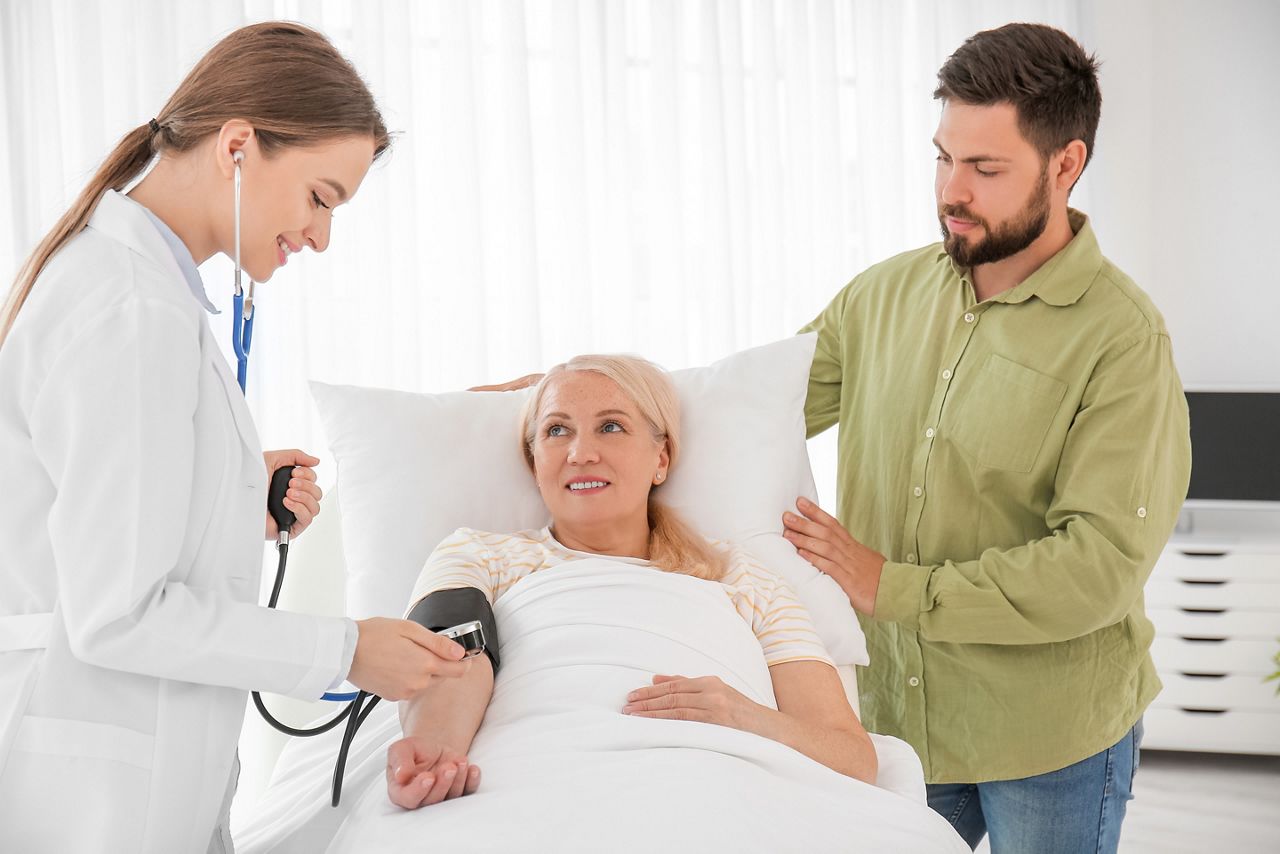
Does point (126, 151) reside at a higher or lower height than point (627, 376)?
higher

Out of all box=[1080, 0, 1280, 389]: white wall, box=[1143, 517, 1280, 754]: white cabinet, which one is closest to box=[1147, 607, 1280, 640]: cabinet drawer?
box=[1143, 517, 1280, 754]: white cabinet

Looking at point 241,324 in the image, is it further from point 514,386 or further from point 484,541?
point 514,386

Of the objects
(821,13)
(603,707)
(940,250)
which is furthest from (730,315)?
(603,707)

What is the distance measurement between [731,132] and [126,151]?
2.70m

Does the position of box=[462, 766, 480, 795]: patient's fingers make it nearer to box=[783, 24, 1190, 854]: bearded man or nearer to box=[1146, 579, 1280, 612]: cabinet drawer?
box=[783, 24, 1190, 854]: bearded man

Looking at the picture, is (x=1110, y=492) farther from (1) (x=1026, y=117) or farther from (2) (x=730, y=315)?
(2) (x=730, y=315)

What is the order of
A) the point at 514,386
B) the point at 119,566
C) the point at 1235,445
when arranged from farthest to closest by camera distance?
the point at 1235,445
the point at 514,386
the point at 119,566

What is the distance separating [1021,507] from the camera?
1.72 m

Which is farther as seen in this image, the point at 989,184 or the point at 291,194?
the point at 989,184

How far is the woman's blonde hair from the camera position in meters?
1.73

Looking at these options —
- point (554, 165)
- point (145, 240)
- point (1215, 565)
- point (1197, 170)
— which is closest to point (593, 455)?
point (145, 240)

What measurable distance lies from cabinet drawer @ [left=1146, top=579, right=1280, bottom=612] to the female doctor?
9.84 ft

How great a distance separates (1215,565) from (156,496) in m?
3.38

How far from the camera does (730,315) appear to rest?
3617 millimetres
